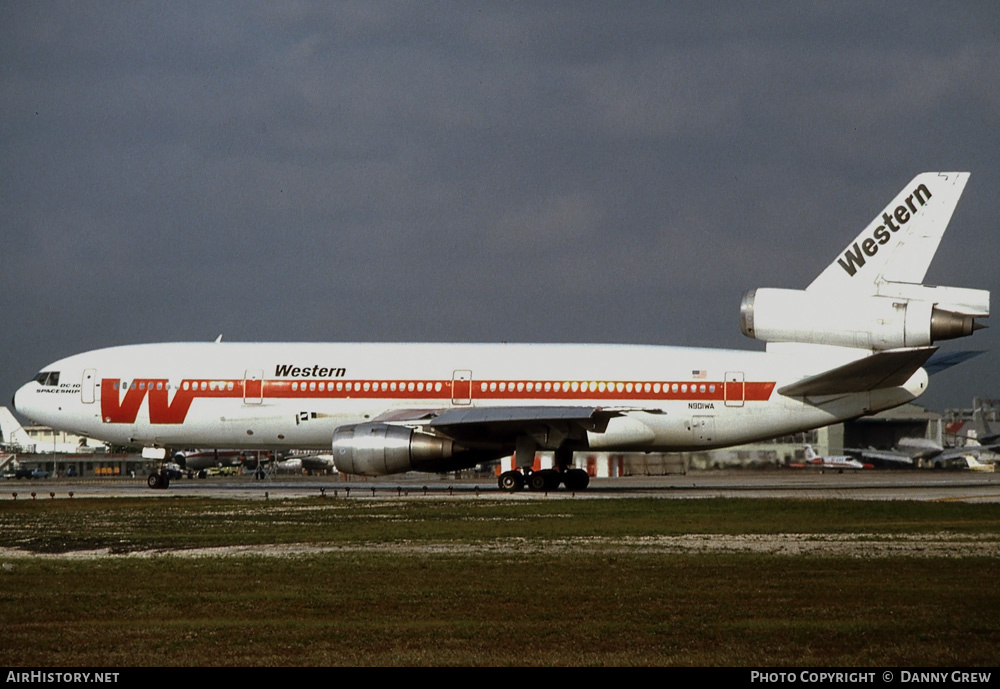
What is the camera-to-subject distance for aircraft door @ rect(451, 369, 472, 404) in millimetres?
37344

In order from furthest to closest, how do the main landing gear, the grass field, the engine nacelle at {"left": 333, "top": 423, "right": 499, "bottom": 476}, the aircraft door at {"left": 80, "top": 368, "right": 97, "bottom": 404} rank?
1. the aircraft door at {"left": 80, "top": 368, "right": 97, "bottom": 404}
2. the main landing gear
3. the engine nacelle at {"left": 333, "top": 423, "right": 499, "bottom": 476}
4. the grass field

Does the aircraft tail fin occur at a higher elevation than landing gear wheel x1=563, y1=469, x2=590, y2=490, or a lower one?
higher

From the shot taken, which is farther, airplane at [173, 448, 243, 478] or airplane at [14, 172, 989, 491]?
airplane at [173, 448, 243, 478]

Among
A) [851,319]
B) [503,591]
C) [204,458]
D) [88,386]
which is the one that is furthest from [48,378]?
[204,458]

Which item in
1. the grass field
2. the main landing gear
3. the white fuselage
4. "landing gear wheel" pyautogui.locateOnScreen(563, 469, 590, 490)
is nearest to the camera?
the grass field

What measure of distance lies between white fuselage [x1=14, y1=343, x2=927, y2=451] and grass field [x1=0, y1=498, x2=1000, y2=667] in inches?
460

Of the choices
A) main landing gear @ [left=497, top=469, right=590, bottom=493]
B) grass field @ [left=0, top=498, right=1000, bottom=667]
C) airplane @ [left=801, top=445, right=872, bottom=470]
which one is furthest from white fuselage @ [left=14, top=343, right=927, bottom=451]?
airplane @ [left=801, top=445, right=872, bottom=470]

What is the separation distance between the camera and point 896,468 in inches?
Result: 3059

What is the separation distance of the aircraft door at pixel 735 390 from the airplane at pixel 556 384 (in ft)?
0.10

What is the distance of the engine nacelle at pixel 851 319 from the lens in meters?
34.1

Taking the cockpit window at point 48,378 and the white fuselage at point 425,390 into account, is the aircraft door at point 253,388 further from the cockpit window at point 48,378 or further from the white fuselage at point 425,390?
the cockpit window at point 48,378

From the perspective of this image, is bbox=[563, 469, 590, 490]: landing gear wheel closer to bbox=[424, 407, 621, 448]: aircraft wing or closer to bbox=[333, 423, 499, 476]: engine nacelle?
bbox=[424, 407, 621, 448]: aircraft wing

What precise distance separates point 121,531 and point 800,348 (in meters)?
21.5

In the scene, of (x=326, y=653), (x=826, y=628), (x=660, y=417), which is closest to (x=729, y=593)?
(x=826, y=628)
